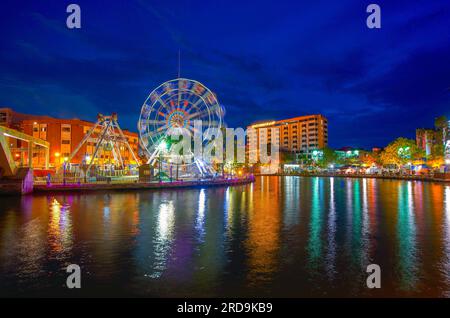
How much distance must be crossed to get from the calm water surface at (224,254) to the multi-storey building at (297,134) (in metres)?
140

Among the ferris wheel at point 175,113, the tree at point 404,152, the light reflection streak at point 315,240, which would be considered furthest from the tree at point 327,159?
the light reflection streak at point 315,240

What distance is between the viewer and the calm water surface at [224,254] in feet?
23.2

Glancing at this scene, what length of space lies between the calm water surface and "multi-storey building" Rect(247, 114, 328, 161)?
14046cm

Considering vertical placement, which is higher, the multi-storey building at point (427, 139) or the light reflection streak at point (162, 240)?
the multi-storey building at point (427, 139)

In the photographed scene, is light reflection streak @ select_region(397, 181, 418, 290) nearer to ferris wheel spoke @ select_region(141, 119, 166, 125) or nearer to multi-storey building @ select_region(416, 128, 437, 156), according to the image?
ferris wheel spoke @ select_region(141, 119, 166, 125)

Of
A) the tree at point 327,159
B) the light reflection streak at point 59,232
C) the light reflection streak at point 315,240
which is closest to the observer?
the light reflection streak at point 315,240

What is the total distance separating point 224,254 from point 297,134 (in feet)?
555

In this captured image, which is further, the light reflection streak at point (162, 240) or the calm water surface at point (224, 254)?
the light reflection streak at point (162, 240)

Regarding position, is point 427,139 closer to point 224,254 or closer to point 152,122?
point 152,122

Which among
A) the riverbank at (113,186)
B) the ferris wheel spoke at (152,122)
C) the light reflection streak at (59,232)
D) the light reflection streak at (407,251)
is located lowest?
the light reflection streak at (407,251)

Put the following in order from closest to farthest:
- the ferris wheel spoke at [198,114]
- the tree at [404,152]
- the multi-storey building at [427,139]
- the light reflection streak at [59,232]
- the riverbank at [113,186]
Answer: the light reflection streak at [59,232], the riverbank at [113,186], the ferris wheel spoke at [198,114], the tree at [404,152], the multi-storey building at [427,139]

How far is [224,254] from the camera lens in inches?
382

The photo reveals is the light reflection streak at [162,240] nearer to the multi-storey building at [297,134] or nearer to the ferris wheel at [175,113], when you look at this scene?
the ferris wheel at [175,113]
